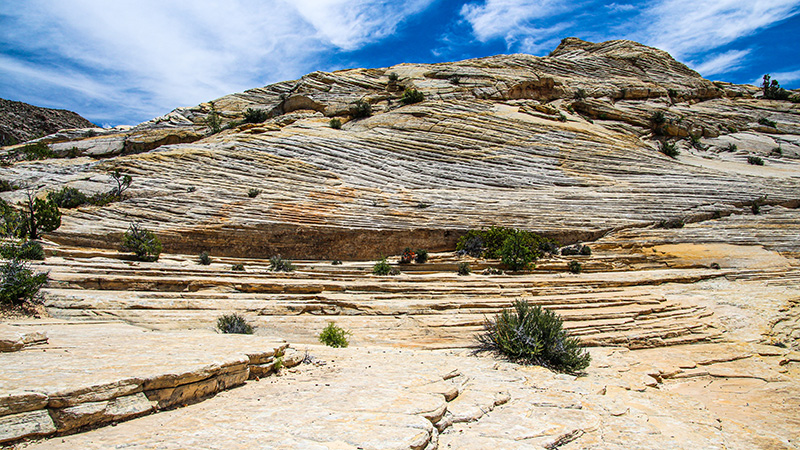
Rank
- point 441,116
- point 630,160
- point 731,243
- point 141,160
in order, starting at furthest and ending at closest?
point 441,116 < point 630,160 < point 141,160 < point 731,243

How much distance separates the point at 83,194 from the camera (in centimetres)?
1833

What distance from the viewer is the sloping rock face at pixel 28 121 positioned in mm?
45522

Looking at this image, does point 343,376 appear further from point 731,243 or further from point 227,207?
point 731,243

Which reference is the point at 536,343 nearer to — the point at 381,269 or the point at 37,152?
the point at 381,269

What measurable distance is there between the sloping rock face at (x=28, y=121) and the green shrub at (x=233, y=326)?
54.6 m

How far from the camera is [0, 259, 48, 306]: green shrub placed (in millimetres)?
8648

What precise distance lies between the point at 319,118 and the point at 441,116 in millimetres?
→ 10533

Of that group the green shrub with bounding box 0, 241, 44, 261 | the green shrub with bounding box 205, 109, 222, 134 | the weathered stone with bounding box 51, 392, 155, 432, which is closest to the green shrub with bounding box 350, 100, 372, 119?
the green shrub with bounding box 205, 109, 222, 134

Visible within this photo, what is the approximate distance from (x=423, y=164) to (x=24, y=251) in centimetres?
1947

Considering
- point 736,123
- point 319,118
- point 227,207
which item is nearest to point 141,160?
point 227,207

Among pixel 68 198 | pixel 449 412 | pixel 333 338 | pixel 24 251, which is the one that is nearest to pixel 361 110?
pixel 68 198

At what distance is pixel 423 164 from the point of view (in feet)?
80.9

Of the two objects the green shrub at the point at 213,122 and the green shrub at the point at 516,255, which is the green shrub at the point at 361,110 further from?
the green shrub at the point at 516,255

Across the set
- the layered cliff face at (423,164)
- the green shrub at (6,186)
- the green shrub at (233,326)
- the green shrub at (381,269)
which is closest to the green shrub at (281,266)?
the layered cliff face at (423,164)
